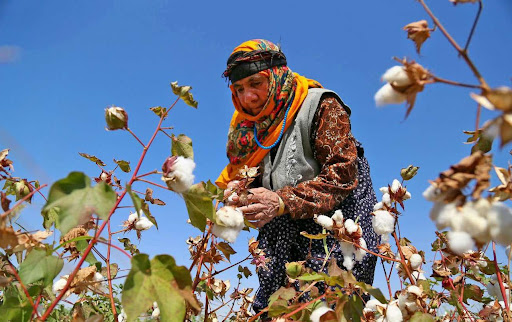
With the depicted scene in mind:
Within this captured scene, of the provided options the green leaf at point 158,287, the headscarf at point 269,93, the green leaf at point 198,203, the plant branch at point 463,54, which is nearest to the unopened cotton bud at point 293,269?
the green leaf at point 198,203

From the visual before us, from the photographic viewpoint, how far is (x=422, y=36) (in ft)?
2.27

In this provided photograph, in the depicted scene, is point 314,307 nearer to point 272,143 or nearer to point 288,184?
point 288,184

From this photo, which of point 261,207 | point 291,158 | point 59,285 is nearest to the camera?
point 59,285

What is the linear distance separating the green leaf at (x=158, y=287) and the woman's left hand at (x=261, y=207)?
34.0 inches

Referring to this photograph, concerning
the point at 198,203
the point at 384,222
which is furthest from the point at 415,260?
the point at 198,203

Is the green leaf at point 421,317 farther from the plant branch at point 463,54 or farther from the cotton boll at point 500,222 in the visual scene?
the plant branch at point 463,54

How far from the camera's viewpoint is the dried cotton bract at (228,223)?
3.25ft

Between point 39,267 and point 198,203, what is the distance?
1.18 feet

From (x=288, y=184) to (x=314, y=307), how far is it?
1.09 metres

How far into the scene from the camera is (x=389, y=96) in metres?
0.65

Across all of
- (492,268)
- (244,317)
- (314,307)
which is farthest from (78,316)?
(492,268)

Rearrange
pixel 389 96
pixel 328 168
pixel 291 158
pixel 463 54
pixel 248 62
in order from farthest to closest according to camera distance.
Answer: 1. pixel 248 62
2. pixel 291 158
3. pixel 328 168
4. pixel 389 96
5. pixel 463 54

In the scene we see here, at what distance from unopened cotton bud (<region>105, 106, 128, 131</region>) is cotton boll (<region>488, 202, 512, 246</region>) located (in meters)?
0.70

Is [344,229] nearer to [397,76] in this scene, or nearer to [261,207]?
[261,207]
